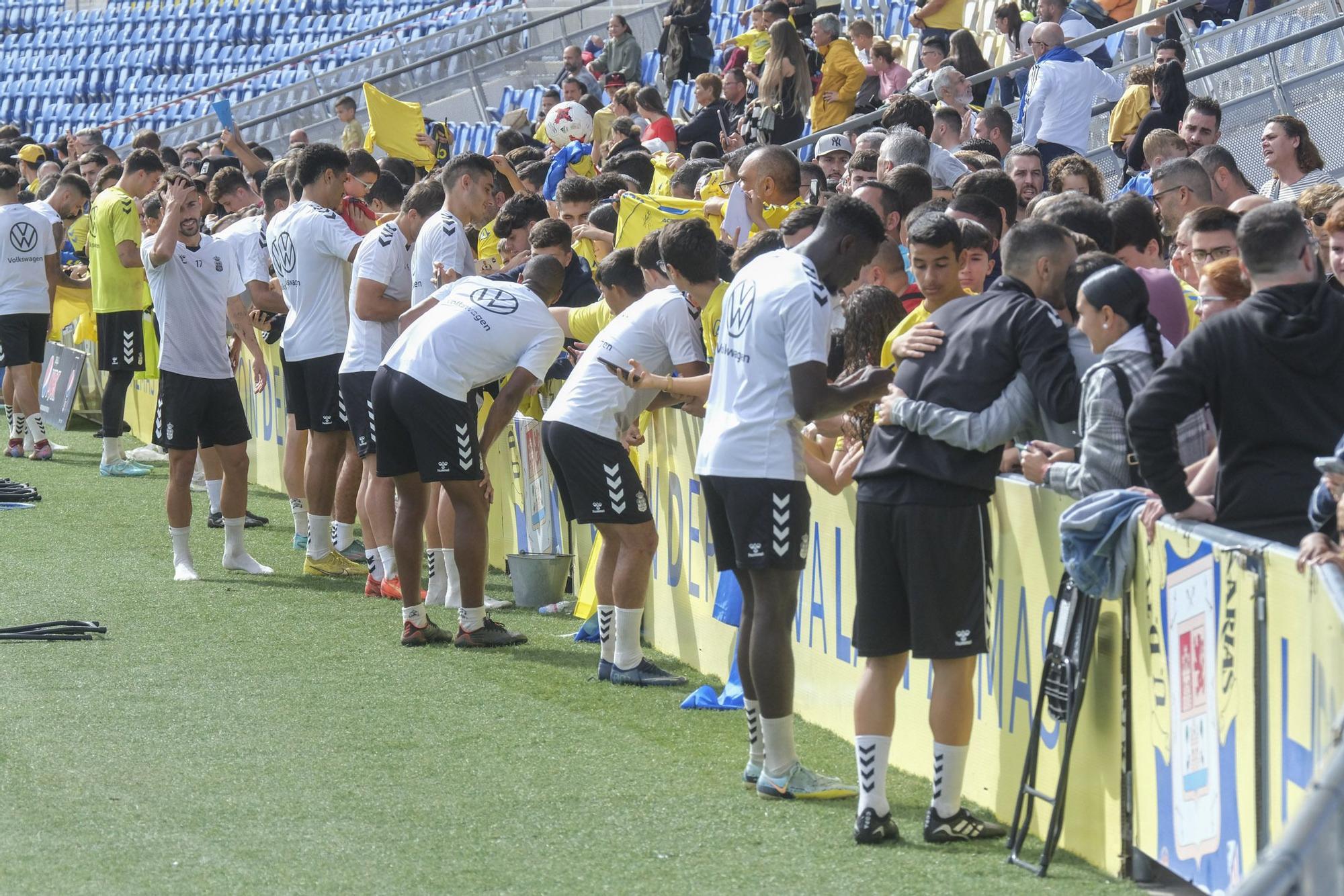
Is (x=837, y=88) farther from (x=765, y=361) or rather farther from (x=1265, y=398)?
(x=1265, y=398)

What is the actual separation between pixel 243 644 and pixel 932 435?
4018mm

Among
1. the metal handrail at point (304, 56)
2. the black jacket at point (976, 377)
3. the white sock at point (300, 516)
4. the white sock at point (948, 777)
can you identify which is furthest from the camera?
the metal handrail at point (304, 56)

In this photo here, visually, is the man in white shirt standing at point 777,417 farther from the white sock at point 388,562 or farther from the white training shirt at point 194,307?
the white training shirt at point 194,307

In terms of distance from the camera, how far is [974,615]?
4738 millimetres

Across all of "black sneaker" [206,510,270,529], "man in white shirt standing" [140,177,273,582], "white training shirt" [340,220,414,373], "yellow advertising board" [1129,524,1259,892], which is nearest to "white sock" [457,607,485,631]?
"white training shirt" [340,220,414,373]

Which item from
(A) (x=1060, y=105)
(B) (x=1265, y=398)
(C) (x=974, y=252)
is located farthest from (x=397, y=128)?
(B) (x=1265, y=398)

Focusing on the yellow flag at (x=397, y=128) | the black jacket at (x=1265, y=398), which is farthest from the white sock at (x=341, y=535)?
the black jacket at (x=1265, y=398)

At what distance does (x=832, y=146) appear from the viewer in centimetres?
1052

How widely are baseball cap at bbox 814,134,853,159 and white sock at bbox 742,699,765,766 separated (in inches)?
218

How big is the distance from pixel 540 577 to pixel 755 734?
10.1ft

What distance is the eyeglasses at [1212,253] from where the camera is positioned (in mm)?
5219

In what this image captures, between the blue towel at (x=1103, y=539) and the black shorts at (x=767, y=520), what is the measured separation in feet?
2.96

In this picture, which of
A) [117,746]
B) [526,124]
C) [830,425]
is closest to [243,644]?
[117,746]

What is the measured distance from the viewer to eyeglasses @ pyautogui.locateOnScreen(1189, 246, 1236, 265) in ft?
17.1
